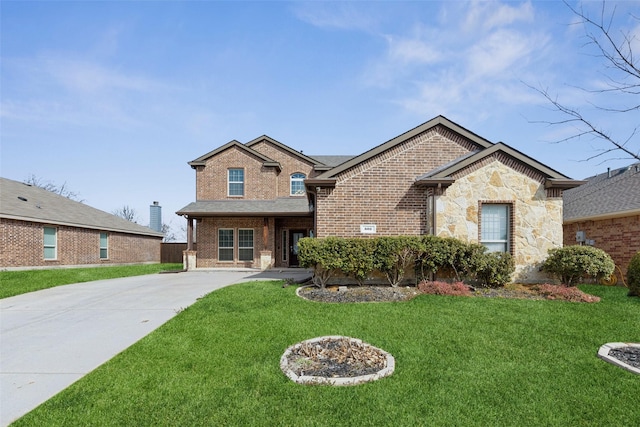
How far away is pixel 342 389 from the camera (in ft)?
12.9

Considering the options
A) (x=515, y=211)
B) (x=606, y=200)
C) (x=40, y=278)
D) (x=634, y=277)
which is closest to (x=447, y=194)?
(x=515, y=211)

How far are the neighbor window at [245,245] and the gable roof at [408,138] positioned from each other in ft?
30.2

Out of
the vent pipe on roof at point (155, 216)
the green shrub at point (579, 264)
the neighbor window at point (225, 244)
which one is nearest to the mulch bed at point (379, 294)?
the green shrub at point (579, 264)

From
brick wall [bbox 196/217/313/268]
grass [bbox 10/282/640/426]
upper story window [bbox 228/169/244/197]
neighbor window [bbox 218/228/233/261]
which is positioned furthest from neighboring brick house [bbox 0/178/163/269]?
grass [bbox 10/282/640/426]

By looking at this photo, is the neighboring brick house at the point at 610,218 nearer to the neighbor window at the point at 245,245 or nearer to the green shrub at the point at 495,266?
the green shrub at the point at 495,266

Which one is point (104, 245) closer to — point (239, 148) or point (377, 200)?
point (239, 148)

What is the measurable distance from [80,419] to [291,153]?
18173 mm

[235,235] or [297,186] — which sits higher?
[297,186]

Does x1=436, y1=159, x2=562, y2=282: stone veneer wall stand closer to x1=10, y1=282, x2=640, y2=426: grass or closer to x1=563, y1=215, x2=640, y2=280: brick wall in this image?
x1=10, y1=282, x2=640, y2=426: grass

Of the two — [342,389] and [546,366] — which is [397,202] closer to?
[546,366]

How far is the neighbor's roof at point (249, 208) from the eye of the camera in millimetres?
17406

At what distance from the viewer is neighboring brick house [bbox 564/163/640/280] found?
38.1 ft

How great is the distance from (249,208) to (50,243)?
10.6 metres

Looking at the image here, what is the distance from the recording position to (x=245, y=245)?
18.8 meters
